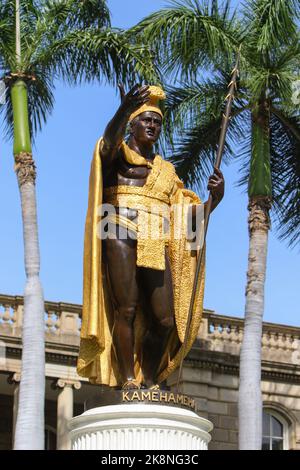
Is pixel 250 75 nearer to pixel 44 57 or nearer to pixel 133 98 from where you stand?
pixel 44 57

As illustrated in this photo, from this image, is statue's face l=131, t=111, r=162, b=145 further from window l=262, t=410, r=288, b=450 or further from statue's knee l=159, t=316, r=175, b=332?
window l=262, t=410, r=288, b=450

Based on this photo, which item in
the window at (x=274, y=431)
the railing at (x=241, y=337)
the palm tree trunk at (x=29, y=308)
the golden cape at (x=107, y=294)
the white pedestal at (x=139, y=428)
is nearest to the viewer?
the white pedestal at (x=139, y=428)

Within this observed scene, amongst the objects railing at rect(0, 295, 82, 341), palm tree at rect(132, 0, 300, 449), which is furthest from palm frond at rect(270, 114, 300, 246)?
railing at rect(0, 295, 82, 341)

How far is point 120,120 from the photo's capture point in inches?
428

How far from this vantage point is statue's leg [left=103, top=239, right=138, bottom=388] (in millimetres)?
10906

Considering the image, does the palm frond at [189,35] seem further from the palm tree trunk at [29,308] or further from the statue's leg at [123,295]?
the statue's leg at [123,295]

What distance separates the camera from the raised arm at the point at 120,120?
423 inches

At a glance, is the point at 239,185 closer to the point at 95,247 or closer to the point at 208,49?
the point at 208,49

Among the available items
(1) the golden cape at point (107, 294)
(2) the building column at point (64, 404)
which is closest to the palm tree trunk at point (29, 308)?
(1) the golden cape at point (107, 294)

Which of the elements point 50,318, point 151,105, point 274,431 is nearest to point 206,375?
point 274,431

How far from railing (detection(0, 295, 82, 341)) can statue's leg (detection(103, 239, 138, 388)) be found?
19.6 m

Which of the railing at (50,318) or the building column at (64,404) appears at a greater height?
the railing at (50,318)

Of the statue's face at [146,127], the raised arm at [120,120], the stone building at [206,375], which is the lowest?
the raised arm at [120,120]

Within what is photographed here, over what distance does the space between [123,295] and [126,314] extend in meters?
0.15
